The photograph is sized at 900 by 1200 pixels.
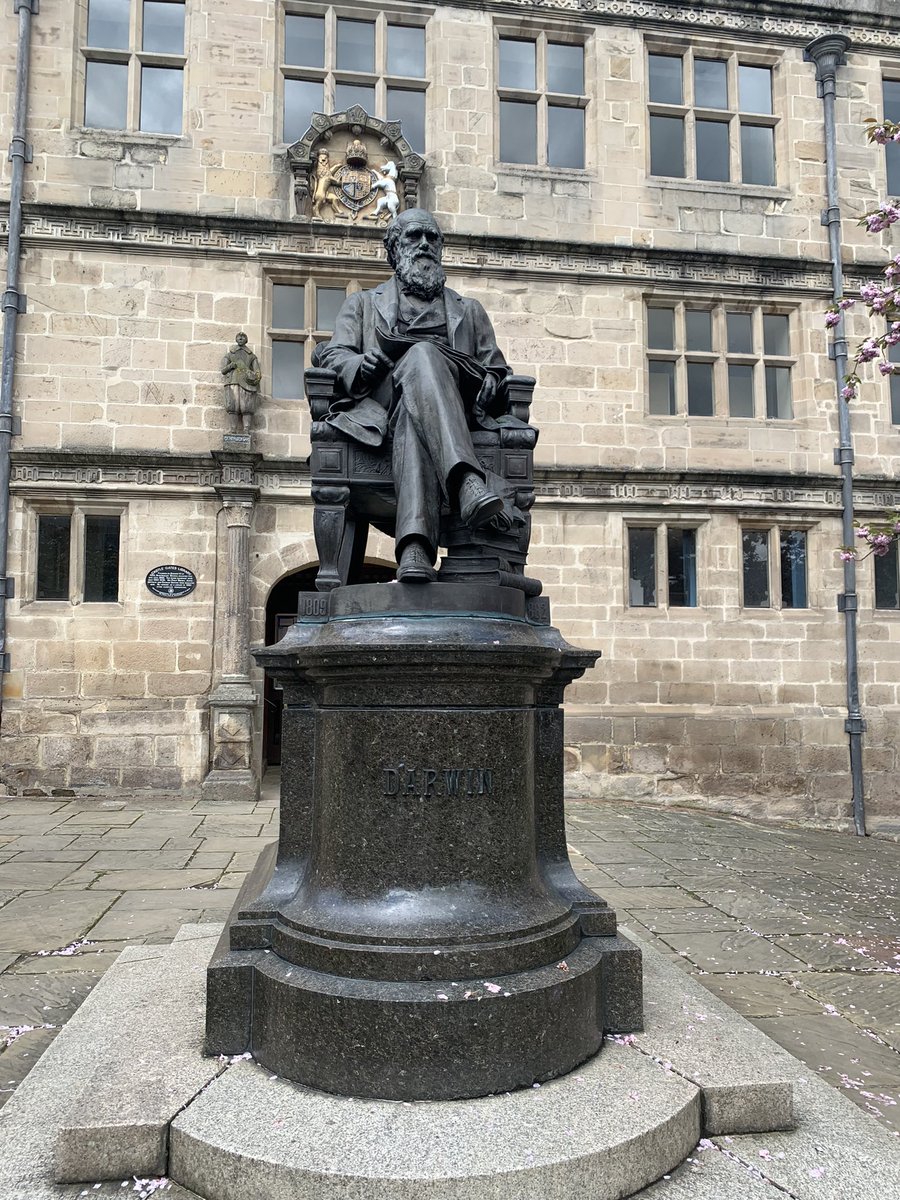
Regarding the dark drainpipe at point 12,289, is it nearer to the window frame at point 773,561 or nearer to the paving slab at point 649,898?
the paving slab at point 649,898

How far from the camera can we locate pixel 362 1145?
1874mm

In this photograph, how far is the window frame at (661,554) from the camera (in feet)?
31.5

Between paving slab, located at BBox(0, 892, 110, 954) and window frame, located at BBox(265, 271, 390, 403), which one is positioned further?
window frame, located at BBox(265, 271, 390, 403)

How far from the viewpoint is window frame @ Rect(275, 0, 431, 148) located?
959 cm

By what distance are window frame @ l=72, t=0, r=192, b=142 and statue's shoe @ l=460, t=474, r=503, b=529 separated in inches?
342

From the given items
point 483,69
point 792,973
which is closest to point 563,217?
point 483,69

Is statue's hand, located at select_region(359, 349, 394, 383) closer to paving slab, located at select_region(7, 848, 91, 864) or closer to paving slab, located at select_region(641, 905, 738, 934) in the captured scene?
paving slab, located at select_region(641, 905, 738, 934)

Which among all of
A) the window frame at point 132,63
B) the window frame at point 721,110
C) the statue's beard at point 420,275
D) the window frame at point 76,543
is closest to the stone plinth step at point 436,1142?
the statue's beard at point 420,275

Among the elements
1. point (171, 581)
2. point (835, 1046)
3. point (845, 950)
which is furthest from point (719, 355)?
point (835, 1046)

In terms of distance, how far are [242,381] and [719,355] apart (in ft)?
19.1

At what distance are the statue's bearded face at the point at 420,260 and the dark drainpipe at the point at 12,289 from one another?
23.1ft

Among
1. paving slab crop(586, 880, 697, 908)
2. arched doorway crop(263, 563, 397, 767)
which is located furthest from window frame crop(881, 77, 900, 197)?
paving slab crop(586, 880, 697, 908)

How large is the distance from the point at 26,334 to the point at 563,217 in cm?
629

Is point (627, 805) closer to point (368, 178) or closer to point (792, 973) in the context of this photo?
point (792, 973)
